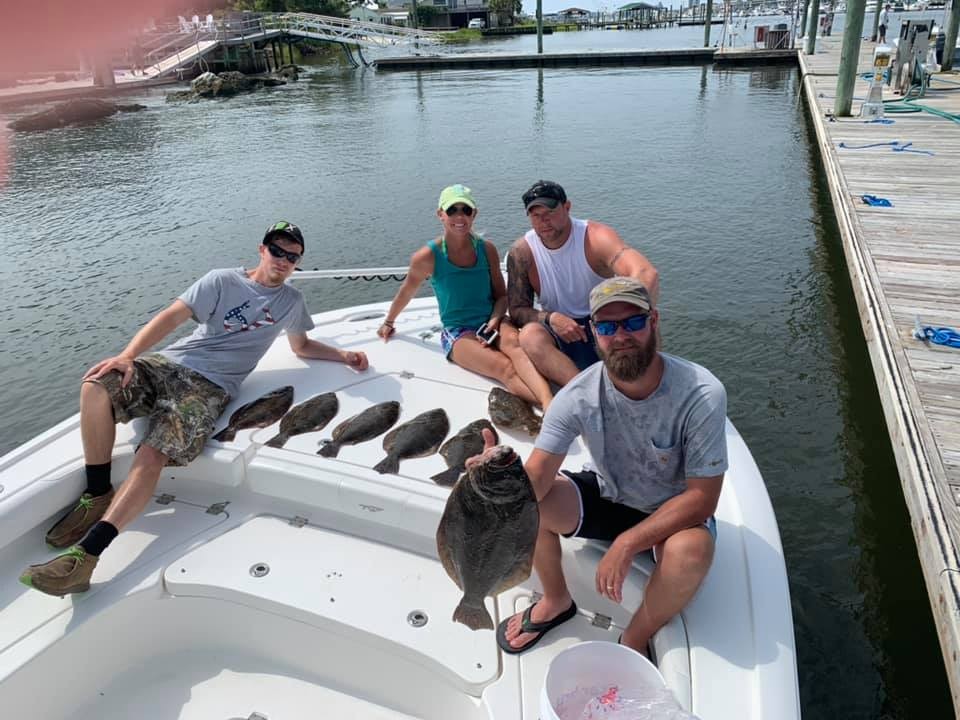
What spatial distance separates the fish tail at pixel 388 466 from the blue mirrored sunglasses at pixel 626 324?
1.51 metres

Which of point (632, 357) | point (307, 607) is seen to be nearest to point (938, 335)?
point (632, 357)

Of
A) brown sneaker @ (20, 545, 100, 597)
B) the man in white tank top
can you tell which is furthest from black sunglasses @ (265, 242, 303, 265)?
brown sneaker @ (20, 545, 100, 597)

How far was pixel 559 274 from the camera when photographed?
4.51 metres

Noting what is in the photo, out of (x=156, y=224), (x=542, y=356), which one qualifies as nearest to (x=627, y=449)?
(x=542, y=356)

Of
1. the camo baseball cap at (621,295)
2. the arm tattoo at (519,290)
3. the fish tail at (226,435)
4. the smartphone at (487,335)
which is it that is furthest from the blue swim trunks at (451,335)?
the camo baseball cap at (621,295)

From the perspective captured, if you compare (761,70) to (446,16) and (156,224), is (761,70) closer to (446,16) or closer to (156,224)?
(156,224)

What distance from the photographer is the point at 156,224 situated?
13.7 metres

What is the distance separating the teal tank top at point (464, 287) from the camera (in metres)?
4.80

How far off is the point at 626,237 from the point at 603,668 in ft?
33.8

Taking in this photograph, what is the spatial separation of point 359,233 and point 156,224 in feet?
14.3

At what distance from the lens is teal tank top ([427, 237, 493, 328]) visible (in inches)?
189

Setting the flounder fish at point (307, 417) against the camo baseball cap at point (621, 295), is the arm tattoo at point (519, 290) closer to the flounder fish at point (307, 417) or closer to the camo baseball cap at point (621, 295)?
the flounder fish at point (307, 417)

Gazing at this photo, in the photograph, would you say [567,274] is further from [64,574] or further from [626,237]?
[626,237]

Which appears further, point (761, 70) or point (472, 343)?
point (761, 70)
